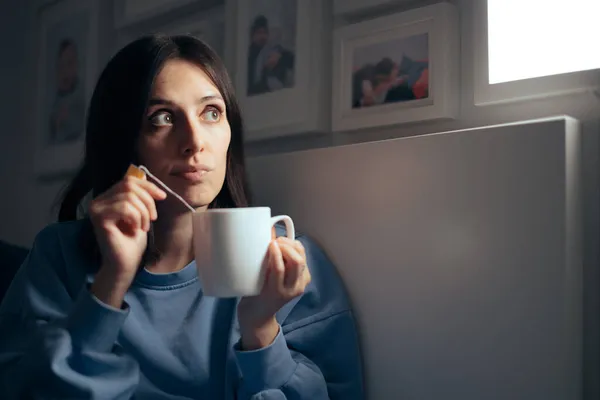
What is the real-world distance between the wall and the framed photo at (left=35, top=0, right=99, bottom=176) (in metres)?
0.07

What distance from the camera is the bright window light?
86 centimetres

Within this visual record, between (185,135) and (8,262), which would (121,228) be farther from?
(8,262)

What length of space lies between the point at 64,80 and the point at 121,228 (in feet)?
3.97

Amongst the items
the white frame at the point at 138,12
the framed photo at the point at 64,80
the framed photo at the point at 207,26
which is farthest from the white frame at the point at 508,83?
the framed photo at the point at 64,80

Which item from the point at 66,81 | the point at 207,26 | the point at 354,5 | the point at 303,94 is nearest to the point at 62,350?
the point at 303,94

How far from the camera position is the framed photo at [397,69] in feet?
3.25

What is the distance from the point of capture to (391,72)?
3.47 ft

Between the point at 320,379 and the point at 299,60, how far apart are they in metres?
0.61

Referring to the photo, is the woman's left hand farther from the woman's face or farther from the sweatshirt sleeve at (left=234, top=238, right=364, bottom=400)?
the woman's face

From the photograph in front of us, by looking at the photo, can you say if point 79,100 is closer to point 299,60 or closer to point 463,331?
point 299,60

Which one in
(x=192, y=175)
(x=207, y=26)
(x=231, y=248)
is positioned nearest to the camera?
(x=231, y=248)

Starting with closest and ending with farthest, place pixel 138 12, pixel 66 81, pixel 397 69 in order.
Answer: pixel 397 69 < pixel 138 12 < pixel 66 81

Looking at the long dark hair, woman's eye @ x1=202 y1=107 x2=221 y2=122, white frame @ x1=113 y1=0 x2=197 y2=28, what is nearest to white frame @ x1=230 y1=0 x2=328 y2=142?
the long dark hair

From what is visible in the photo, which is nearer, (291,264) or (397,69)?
(291,264)
